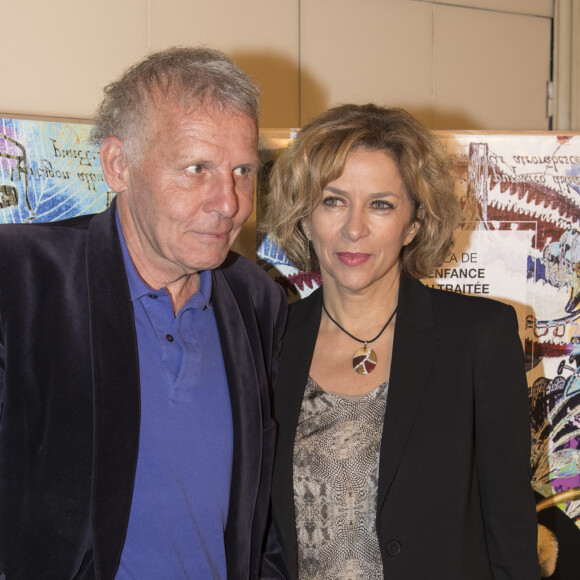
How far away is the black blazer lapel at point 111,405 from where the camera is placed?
1479 mm

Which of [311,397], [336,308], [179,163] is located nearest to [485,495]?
[311,397]

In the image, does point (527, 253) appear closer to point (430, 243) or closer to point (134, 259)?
point (430, 243)

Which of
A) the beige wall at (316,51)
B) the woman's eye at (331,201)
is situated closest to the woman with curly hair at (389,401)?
the woman's eye at (331,201)

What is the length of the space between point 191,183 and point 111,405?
Answer: 53 cm

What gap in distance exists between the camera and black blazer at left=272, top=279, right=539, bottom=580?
6.17 ft

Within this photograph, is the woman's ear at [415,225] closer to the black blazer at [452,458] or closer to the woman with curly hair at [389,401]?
the woman with curly hair at [389,401]

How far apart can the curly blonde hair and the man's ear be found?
1.98 feet

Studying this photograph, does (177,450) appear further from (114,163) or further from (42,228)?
Answer: (114,163)

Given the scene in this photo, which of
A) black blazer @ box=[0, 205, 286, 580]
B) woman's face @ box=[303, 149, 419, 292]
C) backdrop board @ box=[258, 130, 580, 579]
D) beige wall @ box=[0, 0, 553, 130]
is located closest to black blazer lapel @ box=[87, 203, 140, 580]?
black blazer @ box=[0, 205, 286, 580]

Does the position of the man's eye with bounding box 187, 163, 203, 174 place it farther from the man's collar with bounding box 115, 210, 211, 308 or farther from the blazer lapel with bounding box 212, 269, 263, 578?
the blazer lapel with bounding box 212, 269, 263, 578

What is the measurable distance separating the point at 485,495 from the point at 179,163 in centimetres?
124

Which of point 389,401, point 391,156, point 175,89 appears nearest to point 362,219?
point 391,156

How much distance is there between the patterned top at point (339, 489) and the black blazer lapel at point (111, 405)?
1.94 feet

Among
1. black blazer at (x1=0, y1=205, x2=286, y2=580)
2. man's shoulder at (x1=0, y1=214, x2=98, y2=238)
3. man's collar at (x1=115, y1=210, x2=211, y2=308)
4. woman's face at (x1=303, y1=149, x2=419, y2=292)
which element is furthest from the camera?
woman's face at (x1=303, y1=149, x2=419, y2=292)
